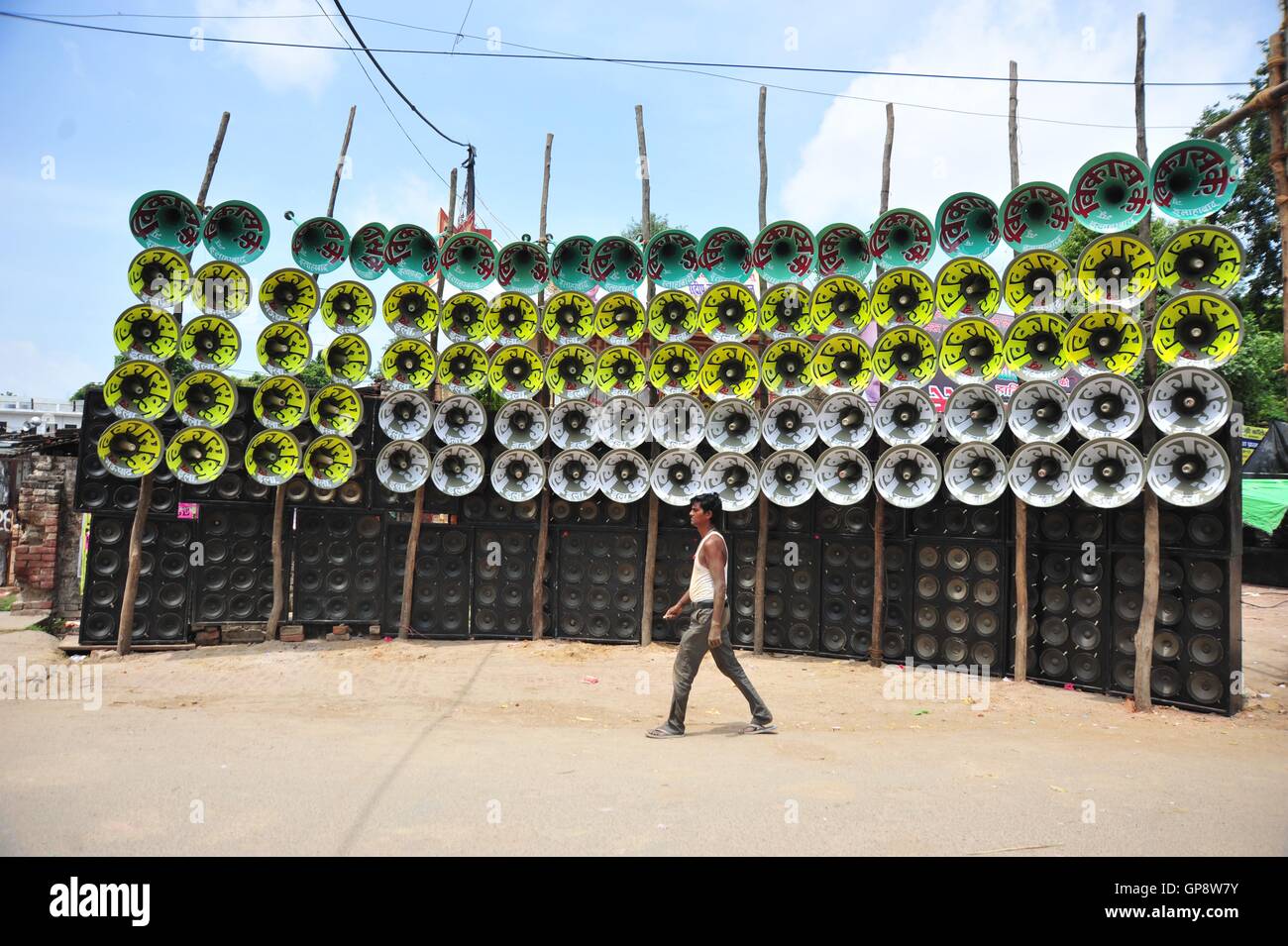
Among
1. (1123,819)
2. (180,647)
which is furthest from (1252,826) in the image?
(180,647)

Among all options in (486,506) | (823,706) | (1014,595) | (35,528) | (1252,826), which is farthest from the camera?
(35,528)

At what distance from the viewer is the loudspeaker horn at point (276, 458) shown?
1012cm

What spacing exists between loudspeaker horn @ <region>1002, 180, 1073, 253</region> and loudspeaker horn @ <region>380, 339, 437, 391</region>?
22.6 ft

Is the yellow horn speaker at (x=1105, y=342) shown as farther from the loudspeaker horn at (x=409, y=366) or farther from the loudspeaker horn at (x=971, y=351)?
the loudspeaker horn at (x=409, y=366)

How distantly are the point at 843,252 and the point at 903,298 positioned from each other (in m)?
1.08

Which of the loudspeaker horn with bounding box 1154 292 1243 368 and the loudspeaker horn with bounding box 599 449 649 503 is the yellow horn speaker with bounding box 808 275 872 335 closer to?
the loudspeaker horn with bounding box 599 449 649 503

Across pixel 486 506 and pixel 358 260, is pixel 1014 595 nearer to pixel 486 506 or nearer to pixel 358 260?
pixel 486 506

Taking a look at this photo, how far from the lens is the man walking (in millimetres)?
5891

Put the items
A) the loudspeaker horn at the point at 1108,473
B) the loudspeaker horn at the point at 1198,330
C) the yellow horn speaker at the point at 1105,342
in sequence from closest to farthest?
the loudspeaker horn at the point at 1198,330
the loudspeaker horn at the point at 1108,473
the yellow horn speaker at the point at 1105,342

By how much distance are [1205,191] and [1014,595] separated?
4.37 metres

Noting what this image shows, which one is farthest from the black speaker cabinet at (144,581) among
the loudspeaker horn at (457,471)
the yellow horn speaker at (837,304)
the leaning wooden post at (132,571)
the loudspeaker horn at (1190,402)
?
the loudspeaker horn at (1190,402)

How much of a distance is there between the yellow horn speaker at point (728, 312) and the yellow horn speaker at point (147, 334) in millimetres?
6560

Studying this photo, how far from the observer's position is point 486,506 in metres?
10.8

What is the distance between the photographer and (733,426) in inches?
400
